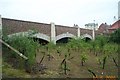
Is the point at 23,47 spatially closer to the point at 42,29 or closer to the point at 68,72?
the point at 68,72

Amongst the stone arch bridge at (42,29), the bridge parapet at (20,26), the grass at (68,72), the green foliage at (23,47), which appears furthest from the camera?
the stone arch bridge at (42,29)

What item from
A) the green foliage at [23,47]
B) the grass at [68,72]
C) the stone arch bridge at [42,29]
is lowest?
the grass at [68,72]

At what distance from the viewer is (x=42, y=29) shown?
17156mm

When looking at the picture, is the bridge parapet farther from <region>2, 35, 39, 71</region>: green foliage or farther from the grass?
the grass

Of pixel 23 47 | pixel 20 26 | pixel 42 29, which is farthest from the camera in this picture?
pixel 42 29

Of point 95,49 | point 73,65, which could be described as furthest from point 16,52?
point 95,49

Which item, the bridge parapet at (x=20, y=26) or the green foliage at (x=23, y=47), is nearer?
the green foliage at (x=23, y=47)

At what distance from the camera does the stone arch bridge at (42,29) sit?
13750mm

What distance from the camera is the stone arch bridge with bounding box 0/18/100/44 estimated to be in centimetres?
1375

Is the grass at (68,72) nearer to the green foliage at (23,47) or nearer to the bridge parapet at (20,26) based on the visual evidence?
the green foliage at (23,47)

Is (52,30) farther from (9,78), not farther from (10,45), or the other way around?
(9,78)

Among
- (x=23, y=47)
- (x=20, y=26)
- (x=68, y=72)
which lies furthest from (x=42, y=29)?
(x=68, y=72)

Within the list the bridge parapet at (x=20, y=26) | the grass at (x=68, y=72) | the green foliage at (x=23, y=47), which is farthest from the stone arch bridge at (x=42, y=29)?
the grass at (x=68, y=72)

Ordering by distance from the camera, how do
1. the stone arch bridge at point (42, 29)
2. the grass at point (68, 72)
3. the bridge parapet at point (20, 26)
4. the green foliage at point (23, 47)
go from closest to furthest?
the grass at point (68, 72), the green foliage at point (23, 47), the bridge parapet at point (20, 26), the stone arch bridge at point (42, 29)
